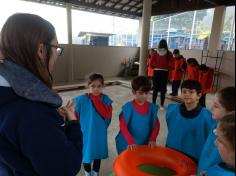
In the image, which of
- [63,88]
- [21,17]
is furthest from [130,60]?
[21,17]

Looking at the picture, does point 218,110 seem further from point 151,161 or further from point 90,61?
point 90,61

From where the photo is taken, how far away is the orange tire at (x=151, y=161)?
49.4 inches

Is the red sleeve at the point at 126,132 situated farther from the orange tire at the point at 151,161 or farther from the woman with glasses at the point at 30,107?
the woman with glasses at the point at 30,107

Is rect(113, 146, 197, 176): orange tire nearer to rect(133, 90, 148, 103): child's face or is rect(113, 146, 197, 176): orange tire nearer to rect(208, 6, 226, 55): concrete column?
rect(133, 90, 148, 103): child's face

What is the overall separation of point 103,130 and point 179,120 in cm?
65

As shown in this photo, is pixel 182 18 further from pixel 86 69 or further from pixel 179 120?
pixel 179 120

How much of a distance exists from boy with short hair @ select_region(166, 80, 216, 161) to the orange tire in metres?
0.15

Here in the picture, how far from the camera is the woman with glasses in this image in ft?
1.83

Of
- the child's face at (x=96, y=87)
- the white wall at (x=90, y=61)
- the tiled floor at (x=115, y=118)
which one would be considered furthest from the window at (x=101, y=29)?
the child's face at (x=96, y=87)

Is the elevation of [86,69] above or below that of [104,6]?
below

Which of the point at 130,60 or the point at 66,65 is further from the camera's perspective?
the point at 130,60

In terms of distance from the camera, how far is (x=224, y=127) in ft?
1.83

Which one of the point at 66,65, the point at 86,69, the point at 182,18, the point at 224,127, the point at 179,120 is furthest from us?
the point at 182,18

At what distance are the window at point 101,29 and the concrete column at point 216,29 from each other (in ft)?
11.7
